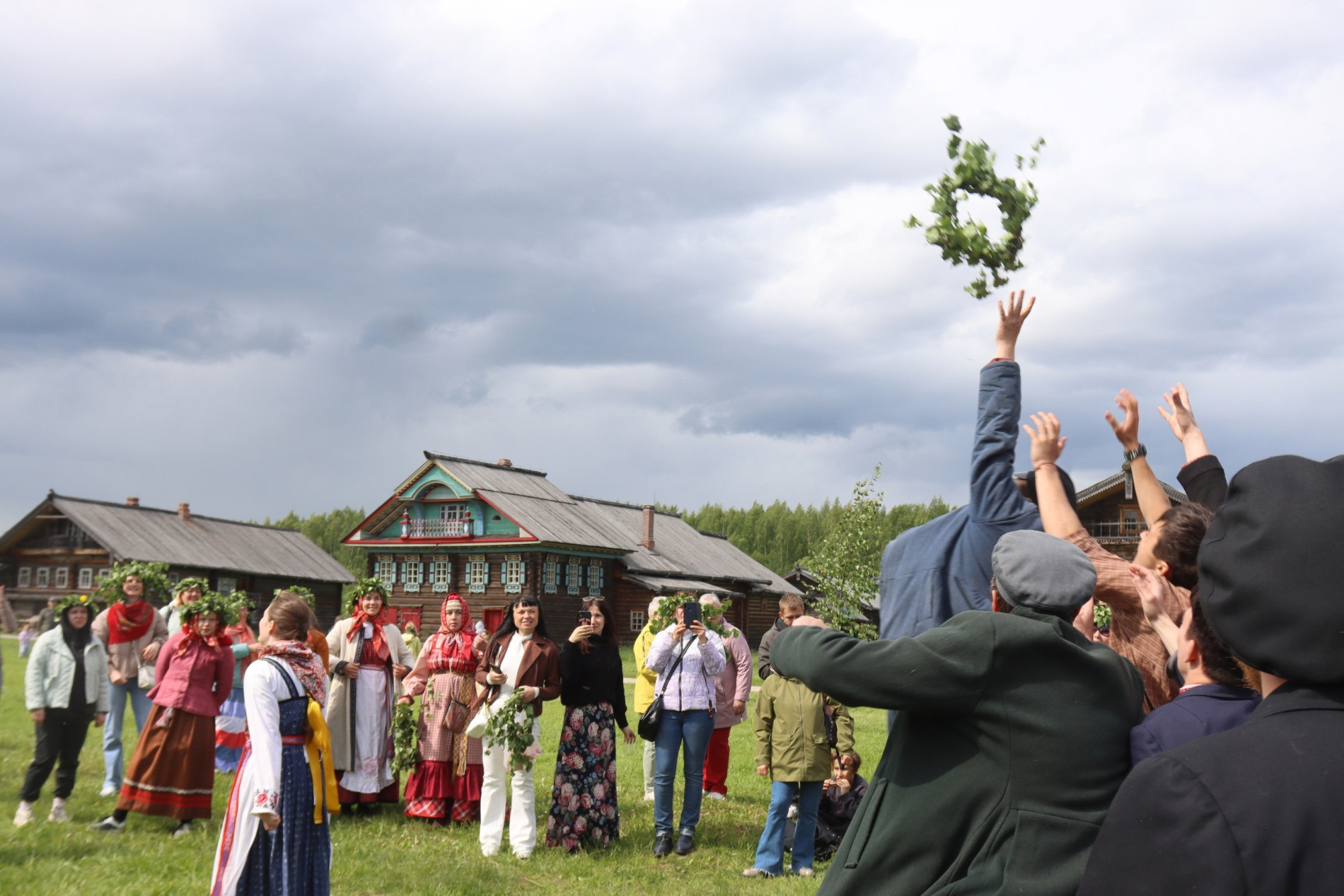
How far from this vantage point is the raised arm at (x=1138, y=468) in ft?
13.4

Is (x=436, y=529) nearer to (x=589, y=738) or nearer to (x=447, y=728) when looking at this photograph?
(x=447, y=728)

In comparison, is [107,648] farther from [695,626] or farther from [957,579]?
[957,579]

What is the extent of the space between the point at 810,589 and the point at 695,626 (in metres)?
46.5

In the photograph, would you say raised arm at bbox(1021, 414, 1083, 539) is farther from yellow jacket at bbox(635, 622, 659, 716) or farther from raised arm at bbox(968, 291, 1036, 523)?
yellow jacket at bbox(635, 622, 659, 716)

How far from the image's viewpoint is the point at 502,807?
28.8 ft

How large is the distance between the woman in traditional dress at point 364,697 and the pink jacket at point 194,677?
3.59 feet

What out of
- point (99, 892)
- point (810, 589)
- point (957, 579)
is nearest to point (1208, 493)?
point (957, 579)

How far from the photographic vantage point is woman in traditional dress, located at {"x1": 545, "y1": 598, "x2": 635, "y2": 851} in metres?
8.96

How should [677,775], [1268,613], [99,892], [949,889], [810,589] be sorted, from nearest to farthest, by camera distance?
[1268,613], [949,889], [99,892], [677,775], [810,589]

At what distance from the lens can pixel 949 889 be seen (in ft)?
8.01

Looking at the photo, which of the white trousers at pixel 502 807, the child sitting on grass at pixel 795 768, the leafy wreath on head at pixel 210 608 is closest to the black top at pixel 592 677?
the white trousers at pixel 502 807

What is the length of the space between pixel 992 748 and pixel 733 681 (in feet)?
28.0

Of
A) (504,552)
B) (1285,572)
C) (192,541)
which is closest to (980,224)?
(1285,572)

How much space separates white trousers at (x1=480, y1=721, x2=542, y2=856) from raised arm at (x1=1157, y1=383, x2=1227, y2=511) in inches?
250
